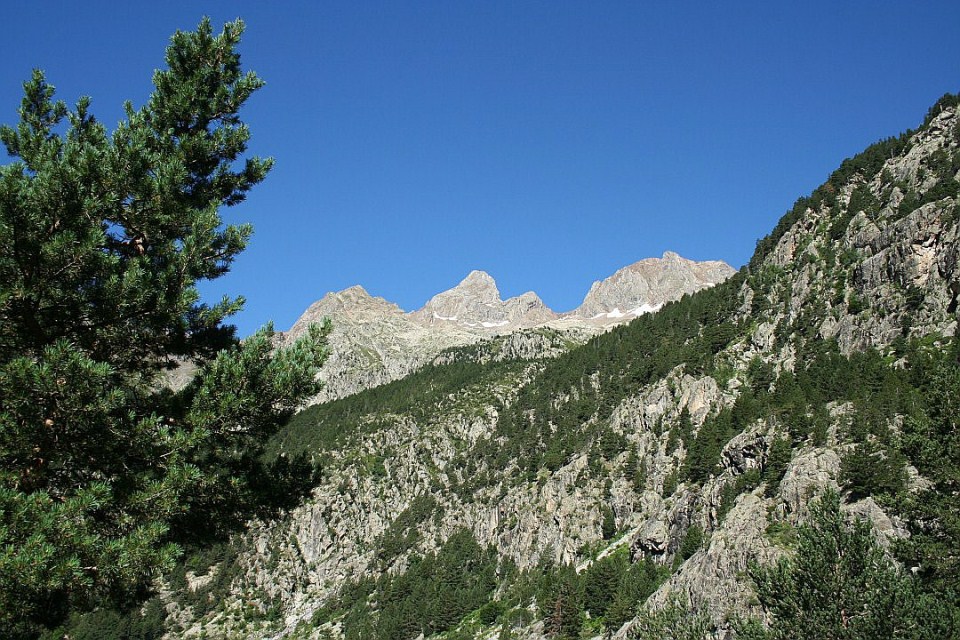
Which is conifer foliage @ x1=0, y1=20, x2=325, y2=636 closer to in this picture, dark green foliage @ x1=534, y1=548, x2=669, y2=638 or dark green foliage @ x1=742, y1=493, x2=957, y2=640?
dark green foliage @ x1=742, y1=493, x2=957, y2=640

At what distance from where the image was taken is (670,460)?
103312 mm

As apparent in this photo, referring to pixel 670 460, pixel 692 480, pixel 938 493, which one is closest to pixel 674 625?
pixel 938 493

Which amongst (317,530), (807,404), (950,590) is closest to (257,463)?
(950,590)

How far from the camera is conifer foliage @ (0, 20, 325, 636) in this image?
9.42m

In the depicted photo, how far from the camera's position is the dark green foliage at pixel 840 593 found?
19688 mm

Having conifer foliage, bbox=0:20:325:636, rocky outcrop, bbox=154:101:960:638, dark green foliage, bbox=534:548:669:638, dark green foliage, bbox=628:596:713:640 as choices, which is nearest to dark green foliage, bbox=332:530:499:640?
rocky outcrop, bbox=154:101:960:638

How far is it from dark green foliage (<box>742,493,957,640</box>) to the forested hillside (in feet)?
0.26

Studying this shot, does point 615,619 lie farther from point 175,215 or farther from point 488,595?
point 175,215

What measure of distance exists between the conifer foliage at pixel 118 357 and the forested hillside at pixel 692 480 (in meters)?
1.54

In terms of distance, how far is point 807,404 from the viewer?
2918 inches

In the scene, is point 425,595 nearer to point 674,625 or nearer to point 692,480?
point 692,480

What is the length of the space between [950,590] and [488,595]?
104246mm

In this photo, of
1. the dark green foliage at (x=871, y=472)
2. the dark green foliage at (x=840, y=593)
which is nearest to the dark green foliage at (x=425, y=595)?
the dark green foliage at (x=871, y=472)

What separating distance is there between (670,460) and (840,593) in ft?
283
